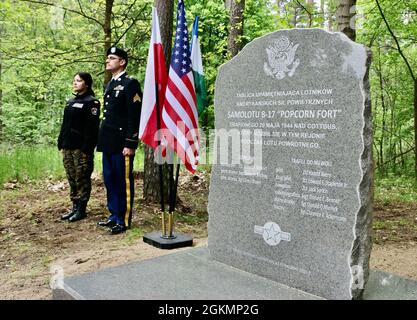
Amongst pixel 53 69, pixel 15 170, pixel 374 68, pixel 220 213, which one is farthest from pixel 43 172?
pixel 374 68

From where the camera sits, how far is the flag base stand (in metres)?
4.66

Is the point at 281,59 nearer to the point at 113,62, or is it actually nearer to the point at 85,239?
the point at 113,62

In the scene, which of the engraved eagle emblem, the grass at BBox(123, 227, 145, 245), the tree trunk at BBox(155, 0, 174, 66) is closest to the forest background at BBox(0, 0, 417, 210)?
the tree trunk at BBox(155, 0, 174, 66)

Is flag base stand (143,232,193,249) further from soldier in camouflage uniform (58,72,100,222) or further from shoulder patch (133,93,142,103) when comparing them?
shoulder patch (133,93,142,103)

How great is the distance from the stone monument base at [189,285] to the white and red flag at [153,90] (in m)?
1.60

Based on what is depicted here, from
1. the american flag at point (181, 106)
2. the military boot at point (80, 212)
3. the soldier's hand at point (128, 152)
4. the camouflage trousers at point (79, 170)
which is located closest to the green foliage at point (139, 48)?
the american flag at point (181, 106)

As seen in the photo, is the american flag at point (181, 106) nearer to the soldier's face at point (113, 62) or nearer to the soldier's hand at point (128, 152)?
the soldier's hand at point (128, 152)

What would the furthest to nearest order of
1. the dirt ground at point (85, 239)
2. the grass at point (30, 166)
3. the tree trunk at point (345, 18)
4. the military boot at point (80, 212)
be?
the grass at point (30, 166) < the military boot at point (80, 212) < the tree trunk at point (345, 18) < the dirt ground at point (85, 239)

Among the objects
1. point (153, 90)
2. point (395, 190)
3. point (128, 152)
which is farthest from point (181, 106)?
point (395, 190)

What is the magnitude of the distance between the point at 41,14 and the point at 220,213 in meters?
8.07

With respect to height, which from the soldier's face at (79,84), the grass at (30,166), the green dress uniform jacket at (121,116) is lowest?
the grass at (30,166)

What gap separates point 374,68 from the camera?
12.3 metres

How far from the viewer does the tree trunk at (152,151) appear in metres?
6.38

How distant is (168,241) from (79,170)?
1912 millimetres
